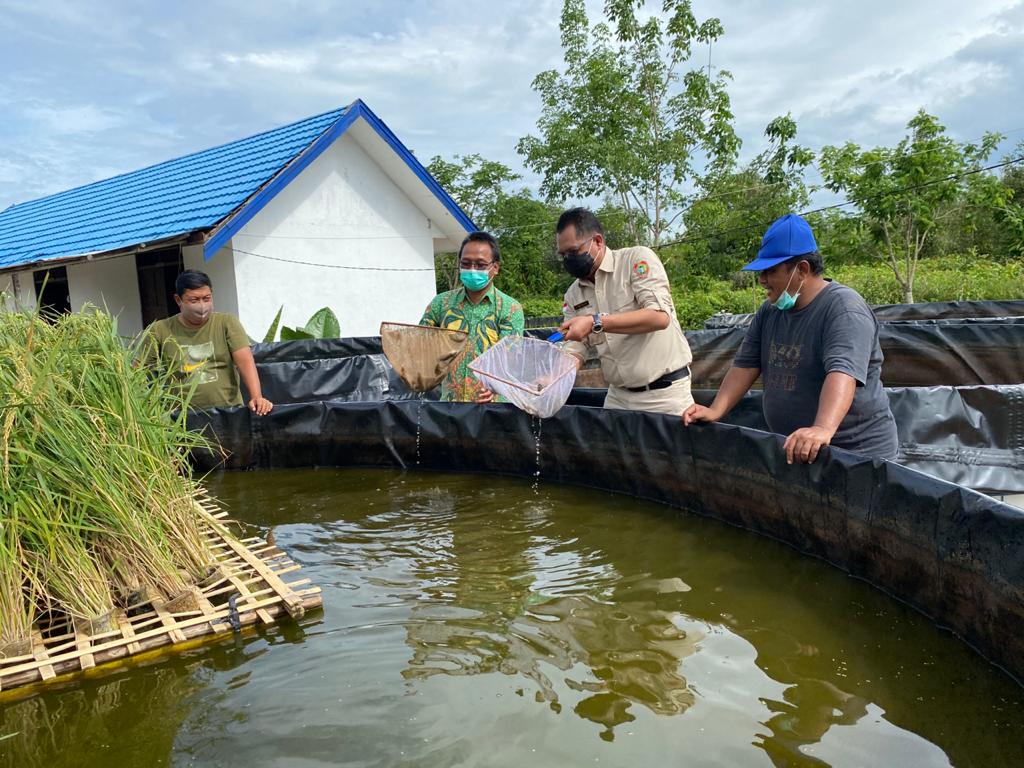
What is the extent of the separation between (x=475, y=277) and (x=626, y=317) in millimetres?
1212

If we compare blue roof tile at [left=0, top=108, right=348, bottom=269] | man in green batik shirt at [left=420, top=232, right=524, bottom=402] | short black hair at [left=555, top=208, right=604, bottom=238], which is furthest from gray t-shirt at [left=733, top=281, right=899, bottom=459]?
blue roof tile at [left=0, top=108, right=348, bottom=269]

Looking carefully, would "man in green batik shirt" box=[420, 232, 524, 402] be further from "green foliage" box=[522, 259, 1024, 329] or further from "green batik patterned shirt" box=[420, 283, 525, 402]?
"green foliage" box=[522, 259, 1024, 329]

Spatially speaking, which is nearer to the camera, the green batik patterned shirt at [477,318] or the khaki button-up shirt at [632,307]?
the khaki button-up shirt at [632,307]

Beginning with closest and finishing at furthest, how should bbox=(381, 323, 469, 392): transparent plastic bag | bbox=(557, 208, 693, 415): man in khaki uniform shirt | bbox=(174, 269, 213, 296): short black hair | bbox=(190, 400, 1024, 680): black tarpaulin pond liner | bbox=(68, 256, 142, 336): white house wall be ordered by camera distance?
bbox=(190, 400, 1024, 680): black tarpaulin pond liner → bbox=(557, 208, 693, 415): man in khaki uniform shirt → bbox=(381, 323, 469, 392): transparent plastic bag → bbox=(174, 269, 213, 296): short black hair → bbox=(68, 256, 142, 336): white house wall

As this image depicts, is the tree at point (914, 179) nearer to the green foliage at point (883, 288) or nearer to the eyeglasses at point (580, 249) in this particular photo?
the green foliage at point (883, 288)

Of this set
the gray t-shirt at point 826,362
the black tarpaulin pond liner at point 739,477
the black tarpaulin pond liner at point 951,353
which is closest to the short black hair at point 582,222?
the gray t-shirt at point 826,362

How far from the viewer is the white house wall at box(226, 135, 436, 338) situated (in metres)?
11.5

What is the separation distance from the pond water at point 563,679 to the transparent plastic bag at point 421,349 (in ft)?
4.79

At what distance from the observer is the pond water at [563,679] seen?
2.18m

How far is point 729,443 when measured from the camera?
3938 mm

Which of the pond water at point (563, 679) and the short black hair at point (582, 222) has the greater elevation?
the short black hair at point (582, 222)

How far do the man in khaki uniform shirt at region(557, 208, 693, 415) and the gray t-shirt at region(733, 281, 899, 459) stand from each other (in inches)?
23.4

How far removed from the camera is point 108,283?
42.5ft

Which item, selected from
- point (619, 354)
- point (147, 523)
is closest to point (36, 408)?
point (147, 523)
